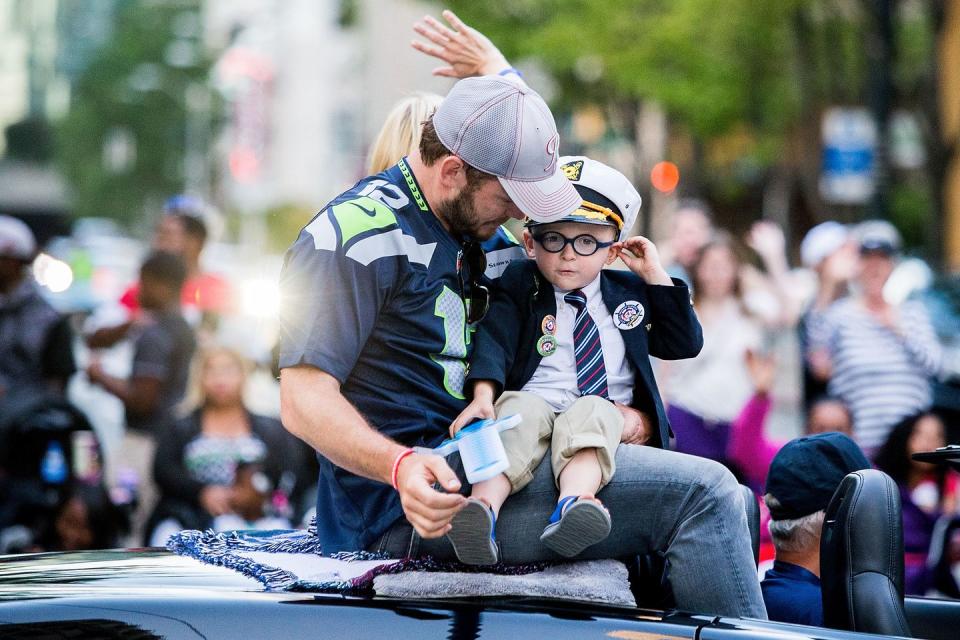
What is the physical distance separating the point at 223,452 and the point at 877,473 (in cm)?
464

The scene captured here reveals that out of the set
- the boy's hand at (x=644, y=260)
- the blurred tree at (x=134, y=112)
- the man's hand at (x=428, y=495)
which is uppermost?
the blurred tree at (x=134, y=112)

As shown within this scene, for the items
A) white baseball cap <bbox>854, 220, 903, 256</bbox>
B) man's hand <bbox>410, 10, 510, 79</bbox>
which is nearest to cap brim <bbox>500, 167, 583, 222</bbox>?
man's hand <bbox>410, 10, 510, 79</bbox>

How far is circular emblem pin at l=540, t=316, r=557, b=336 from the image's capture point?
336cm

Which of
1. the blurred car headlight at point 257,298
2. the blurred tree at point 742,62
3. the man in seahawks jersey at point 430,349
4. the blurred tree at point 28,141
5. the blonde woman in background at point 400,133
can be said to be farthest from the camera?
the blurred tree at point 28,141

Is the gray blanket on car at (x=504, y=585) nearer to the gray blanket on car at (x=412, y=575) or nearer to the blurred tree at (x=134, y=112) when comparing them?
the gray blanket on car at (x=412, y=575)

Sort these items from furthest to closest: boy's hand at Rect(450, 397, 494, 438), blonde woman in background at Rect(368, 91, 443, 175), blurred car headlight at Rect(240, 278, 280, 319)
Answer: blurred car headlight at Rect(240, 278, 280, 319)
blonde woman in background at Rect(368, 91, 443, 175)
boy's hand at Rect(450, 397, 494, 438)

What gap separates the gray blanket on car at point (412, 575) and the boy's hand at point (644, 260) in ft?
2.42

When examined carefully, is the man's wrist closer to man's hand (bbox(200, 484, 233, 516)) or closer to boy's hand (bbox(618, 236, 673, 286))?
boy's hand (bbox(618, 236, 673, 286))

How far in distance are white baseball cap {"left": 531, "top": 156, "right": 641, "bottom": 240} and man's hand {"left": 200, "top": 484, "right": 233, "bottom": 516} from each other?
4.13 m

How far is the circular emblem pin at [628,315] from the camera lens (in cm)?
338

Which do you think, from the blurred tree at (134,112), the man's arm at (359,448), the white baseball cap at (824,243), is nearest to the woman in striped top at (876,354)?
the white baseball cap at (824,243)

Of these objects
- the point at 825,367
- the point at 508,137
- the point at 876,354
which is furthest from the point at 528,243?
the point at 825,367

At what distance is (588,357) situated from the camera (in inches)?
131

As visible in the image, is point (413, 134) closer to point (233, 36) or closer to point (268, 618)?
point (268, 618)
